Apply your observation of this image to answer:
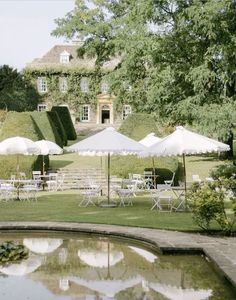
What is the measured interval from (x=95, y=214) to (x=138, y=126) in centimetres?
1258

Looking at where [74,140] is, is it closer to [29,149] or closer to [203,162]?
[203,162]

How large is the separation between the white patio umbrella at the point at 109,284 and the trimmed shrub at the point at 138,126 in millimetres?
19352

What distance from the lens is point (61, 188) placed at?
25.9m

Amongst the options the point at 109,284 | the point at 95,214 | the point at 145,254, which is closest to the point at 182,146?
the point at 95,214

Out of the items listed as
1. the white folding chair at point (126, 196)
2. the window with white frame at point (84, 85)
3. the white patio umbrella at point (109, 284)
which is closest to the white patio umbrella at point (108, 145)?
the white folding chair at point (126, 196)

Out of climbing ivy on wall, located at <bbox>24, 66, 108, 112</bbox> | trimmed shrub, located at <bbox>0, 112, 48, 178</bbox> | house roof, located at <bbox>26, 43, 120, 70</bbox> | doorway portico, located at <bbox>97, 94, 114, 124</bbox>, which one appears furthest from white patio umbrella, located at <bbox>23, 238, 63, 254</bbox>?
doorway portico, located at <bbox>97, 94, 114, 124</bbox>

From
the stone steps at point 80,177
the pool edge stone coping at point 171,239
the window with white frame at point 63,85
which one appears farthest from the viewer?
the window with white frame at point 63,85

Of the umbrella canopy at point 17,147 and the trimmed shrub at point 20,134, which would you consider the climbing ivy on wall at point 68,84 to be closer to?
the trimmed shrub at point 20,134

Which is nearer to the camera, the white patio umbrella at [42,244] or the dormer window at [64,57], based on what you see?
the white patio umbrella at [42,244]

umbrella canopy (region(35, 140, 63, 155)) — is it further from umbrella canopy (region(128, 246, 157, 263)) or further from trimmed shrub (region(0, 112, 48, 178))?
umbrella canopy (region(128, 246, 157, 263))

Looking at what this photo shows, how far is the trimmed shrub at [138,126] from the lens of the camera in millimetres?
28203

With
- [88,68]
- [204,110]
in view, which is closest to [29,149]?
[204,110]

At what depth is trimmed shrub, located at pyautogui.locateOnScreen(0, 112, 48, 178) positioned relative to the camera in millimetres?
26375

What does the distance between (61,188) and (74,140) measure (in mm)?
20653
